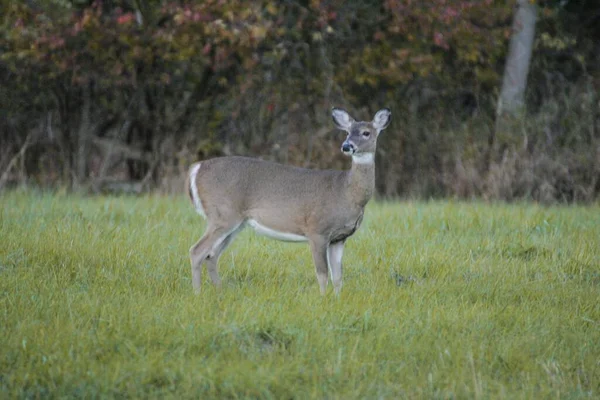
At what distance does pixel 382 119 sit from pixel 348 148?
2.68 ft

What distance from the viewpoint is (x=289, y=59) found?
14664 millimetres

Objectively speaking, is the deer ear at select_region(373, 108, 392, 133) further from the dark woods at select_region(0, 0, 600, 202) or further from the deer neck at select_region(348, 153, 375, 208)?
the dark woods at select_region(0, 0, 600, 202)

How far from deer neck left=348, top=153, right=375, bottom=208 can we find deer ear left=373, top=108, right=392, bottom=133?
376mm

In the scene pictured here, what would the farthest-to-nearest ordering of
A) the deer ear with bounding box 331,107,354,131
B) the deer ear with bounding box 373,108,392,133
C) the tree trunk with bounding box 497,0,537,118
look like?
1. the tree trunk with bounding box 497,0,537,118
2. the deer ear with bounding box 331,107,354,131
3. the deer ear with bounding box 373,108,392,133

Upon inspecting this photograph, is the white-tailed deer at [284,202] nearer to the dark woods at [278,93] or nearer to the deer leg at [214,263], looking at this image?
the deer leg at [214,263]

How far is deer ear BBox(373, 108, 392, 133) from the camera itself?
23.3 feet

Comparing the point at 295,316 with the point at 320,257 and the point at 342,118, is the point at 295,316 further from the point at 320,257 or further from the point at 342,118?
the point at 342,118

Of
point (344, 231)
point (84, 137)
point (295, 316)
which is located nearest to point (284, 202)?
point (344, 231)

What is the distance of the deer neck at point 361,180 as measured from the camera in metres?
6.62

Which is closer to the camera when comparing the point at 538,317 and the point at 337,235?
the point at 538,317

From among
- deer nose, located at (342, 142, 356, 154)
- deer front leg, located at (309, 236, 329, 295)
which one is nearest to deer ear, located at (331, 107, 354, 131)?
deer nose, located at (342, 142, 356, 154)

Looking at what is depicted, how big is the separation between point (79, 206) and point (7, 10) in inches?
170

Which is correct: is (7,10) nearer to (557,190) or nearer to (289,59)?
(289,59)

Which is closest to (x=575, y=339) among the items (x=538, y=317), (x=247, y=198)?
(x=538, y=317)
